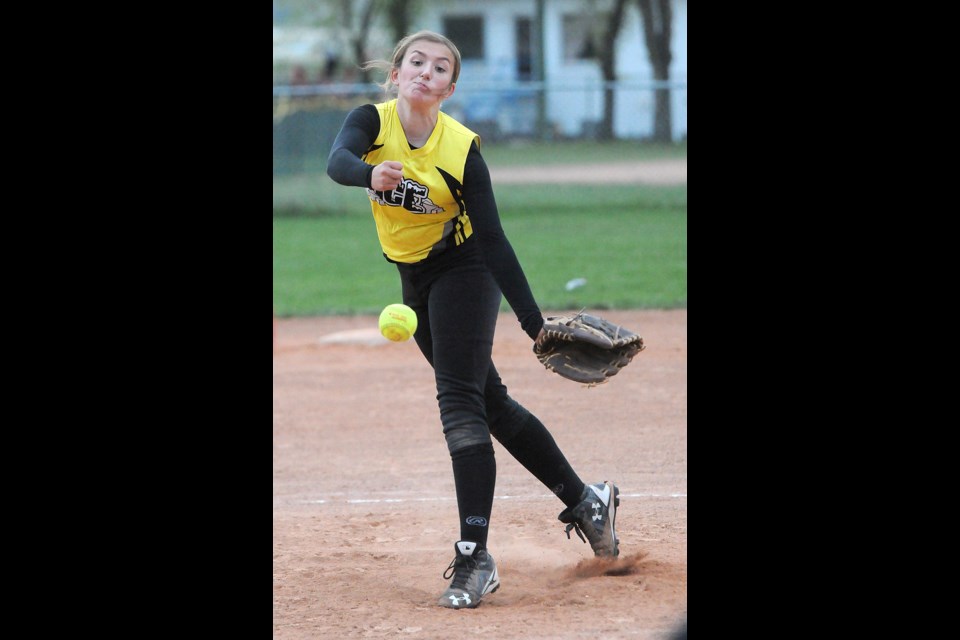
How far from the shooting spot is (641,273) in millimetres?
12719

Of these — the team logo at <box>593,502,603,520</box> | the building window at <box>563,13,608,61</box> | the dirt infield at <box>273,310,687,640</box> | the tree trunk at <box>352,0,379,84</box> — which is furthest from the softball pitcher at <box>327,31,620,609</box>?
the building window at <box>563,13,608,61</box>

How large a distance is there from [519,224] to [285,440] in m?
10.2

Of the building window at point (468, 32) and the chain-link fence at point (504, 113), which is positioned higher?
the building window at point (468, 32)

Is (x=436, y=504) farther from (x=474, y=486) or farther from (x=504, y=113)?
(x=504, y=113)

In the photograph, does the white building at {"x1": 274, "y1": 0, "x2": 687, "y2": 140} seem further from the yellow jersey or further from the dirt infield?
the yellow jersey

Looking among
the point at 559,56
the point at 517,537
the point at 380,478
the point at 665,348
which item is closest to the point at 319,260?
the point at 665,348

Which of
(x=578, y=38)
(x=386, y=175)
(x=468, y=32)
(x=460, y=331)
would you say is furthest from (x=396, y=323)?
(x=468, y=32)

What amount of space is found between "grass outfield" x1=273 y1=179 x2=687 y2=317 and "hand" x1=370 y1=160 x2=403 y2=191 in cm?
689

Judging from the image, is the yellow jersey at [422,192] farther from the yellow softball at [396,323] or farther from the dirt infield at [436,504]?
the dirt infield at [436,504]

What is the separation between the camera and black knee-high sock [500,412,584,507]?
4398 millimetres

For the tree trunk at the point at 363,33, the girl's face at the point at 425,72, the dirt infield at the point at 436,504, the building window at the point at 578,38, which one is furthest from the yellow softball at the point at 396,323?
the building window at the point at 578,38

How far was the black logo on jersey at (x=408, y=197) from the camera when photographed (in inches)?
159

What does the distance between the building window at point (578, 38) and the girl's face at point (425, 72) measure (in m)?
36.3

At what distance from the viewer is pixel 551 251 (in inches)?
567
